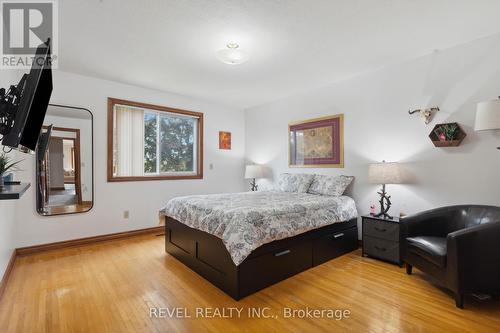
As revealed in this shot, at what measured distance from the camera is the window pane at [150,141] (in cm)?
425

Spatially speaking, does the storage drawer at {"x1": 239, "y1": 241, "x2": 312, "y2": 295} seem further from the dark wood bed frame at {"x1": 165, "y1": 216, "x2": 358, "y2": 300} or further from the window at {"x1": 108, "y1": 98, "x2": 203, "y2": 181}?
the window at {"x1": 108, "y1": 98, "x2": 203, "y2": 181}

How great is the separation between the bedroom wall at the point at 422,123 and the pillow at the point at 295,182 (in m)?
0.32

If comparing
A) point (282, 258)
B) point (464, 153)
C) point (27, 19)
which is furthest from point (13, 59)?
point (464, 153)

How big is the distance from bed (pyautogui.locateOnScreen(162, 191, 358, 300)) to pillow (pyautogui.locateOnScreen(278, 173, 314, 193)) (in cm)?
63

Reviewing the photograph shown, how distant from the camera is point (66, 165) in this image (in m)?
3.45

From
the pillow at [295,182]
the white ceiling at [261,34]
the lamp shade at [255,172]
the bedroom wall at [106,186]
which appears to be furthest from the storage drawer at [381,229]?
the bedroom wall at [106,186]

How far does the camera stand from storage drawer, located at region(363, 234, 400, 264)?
277 centimetres

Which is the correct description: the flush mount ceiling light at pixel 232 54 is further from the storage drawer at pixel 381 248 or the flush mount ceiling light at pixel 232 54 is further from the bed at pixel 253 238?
the storage drawer at pixel 381 248

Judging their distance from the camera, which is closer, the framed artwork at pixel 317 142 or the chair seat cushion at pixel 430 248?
the chair seat cushion at pixel 430 248

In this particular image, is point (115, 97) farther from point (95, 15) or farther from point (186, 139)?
point (95, 15)

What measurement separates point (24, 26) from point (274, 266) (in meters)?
3.23

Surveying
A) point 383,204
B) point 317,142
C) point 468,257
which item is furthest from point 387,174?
point 317,142

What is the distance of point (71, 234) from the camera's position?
3465 millimetres

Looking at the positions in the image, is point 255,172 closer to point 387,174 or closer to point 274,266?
point 387,174
